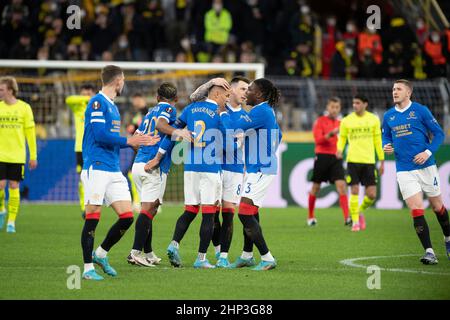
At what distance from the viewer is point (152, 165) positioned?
10789 mm

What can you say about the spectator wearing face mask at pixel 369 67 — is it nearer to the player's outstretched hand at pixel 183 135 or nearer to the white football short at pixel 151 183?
the white football short at pixel 151 183

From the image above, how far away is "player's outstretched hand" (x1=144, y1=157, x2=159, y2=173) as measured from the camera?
10.8m

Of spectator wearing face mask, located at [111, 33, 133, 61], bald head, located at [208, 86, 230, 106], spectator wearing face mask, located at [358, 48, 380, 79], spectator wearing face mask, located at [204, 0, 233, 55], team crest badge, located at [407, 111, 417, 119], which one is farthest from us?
spectator wearing face mask, located at [204, 0, 233, 55]

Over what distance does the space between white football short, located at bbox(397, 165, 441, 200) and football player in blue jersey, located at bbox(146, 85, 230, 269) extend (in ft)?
8.15

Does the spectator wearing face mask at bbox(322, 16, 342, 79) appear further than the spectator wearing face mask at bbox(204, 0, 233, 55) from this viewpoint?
No

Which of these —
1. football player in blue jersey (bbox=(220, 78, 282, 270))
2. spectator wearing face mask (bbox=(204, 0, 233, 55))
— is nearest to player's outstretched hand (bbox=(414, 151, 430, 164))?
football player in blue jersey (bbox=(220, 78, 282, 270))

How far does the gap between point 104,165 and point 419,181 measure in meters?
4.23

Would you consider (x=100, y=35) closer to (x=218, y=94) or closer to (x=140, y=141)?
(x=218, y=94)

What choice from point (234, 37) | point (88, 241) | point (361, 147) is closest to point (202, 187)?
point (88, 241)

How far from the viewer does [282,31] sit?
1006 inches

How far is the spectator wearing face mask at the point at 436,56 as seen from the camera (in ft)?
78.5

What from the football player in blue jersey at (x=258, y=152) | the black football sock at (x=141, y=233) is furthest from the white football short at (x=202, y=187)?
the black football sock at (x=141, y=233)

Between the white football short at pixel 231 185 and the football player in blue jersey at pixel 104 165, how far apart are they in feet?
5.38

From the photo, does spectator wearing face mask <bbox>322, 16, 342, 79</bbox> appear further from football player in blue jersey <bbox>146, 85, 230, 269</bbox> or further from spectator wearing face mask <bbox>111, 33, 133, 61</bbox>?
football player in blue jersey <bbox>146, 85, 230, 269</bbox>
